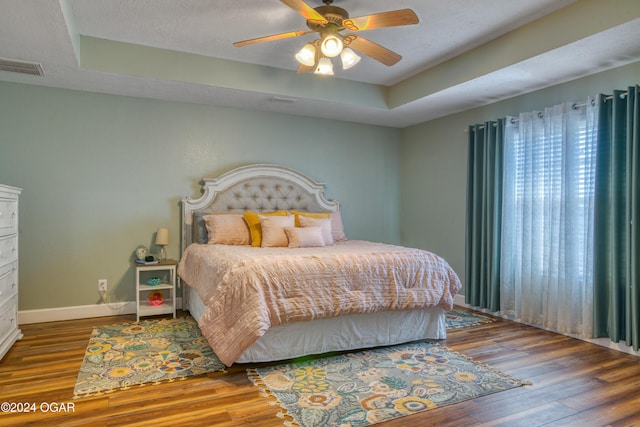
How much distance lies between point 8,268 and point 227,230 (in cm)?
171

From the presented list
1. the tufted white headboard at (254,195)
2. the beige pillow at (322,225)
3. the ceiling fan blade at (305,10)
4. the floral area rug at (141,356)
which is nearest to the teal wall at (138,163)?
the tufted white headboard at (254,195)

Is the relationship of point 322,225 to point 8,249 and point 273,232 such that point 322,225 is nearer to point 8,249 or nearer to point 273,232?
point 273,232

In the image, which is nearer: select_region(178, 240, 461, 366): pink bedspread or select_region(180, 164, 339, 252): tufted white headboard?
select_region(178, 240, 461, 366): pink bedspread

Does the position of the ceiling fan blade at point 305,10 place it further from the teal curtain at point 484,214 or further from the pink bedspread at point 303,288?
the teal curtain at point 484,214

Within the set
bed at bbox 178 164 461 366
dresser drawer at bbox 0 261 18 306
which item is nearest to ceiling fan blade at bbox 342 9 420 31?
bed at bbox 178 164 461 366

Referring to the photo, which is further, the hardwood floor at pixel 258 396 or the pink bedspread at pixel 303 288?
the pink bedspread at pixel 303 288

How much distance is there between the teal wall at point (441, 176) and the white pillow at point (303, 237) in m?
1.75

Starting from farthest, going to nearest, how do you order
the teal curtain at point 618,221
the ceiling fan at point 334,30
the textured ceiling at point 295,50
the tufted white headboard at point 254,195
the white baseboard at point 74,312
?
the tufted white headboard at point 254,195 → the white baseboard at point 74,312 → the teal curtain at point 618,221 → the textured ceiling at point 295,50 → the ceiling fan at point 334,30

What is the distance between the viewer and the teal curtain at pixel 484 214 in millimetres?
4031

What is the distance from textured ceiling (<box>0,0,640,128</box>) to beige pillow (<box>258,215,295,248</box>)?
1.23 m

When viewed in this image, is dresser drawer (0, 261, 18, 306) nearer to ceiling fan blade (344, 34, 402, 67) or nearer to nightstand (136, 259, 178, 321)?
nightstand (136, 259, 178, 321)

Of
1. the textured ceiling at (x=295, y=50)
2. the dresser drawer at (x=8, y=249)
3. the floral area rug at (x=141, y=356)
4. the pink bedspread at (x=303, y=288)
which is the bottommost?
the floral area rug at (x=141, y=356)

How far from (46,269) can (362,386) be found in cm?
314

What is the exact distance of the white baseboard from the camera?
363 cm
